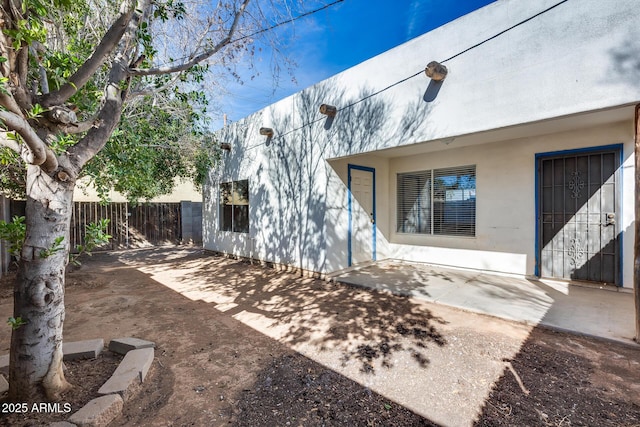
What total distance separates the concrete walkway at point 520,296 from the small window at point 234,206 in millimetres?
3507

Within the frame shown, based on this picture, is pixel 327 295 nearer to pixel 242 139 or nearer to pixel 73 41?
pixel 73 41

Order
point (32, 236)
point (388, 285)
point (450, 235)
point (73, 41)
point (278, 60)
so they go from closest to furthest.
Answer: point (32, 236)
point (73, 41)
point (278, 60)
point (388, 285)
point (450, 235)

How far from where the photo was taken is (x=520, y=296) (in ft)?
→ 14.4

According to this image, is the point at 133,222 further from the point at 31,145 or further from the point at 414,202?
the point at 31,145

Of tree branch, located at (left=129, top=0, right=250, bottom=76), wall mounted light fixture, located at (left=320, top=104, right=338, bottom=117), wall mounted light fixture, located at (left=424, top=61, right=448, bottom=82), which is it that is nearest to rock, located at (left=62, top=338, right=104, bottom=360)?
tree branch, located at (left=129, top=0, right=250, bottom=76)

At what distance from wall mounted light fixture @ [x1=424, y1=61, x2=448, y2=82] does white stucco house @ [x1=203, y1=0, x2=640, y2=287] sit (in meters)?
0.11

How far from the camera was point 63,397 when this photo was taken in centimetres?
214

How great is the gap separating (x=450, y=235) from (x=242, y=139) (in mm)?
5770

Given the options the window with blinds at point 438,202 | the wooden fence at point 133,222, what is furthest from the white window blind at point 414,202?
the wooden fence at point 133,222

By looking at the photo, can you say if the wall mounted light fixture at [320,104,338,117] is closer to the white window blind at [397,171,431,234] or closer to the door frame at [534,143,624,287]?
the white window blind at [397,171,431,234]

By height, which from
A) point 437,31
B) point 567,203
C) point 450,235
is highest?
point 437,31

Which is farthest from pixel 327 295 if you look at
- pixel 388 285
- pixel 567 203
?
pixel 567 203

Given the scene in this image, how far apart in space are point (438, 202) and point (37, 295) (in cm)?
641

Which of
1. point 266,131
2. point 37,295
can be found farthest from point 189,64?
point 266,131
